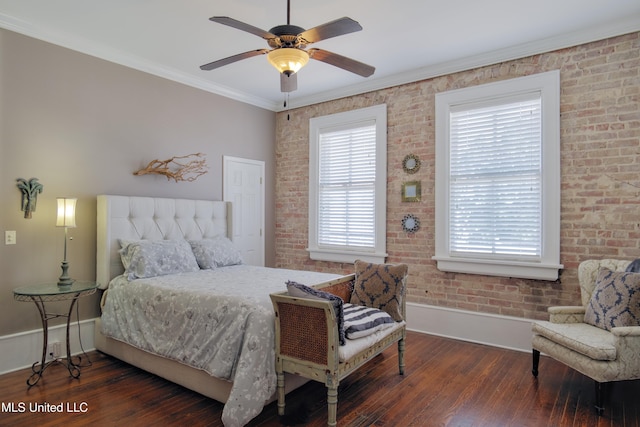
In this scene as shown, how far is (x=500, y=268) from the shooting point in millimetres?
3895

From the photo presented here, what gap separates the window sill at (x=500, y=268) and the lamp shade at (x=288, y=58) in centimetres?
271

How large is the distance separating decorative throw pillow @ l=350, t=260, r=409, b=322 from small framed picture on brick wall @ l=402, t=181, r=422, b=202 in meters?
1.41

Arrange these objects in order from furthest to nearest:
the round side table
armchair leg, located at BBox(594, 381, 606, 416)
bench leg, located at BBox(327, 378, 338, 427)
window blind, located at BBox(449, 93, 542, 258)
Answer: window blind, located at BBox(449, 93, 542, 258) → the round side table → armchair leg, located at BBox(594, 381, 606, 416) → bench leg, located at BBox(327, 378, 338, 427)

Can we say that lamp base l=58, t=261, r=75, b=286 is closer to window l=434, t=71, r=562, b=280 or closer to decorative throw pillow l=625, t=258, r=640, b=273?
window l=434, t=71, r=562, b=280

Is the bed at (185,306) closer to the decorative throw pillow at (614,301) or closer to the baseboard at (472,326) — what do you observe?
the baseboard at (472,326)

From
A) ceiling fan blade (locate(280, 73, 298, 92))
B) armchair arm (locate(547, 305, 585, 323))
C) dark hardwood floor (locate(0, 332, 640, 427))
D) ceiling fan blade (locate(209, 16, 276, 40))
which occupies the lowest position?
dark hardwood floor (locate(0, 332, 640, 427))

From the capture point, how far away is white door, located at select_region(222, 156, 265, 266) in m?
5.22

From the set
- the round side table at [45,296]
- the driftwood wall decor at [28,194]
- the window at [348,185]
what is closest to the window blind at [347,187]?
the window at [348,185]

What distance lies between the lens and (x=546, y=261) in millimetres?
3645

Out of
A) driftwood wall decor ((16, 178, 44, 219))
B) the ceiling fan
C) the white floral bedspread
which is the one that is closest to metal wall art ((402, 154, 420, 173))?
the white floral bedspread

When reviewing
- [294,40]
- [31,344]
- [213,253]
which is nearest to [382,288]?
[213,253]

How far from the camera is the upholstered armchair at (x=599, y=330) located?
257 cm

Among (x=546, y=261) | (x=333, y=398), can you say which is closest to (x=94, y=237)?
(x=333, y=398)

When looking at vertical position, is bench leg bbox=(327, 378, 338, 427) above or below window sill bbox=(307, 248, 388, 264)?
below
